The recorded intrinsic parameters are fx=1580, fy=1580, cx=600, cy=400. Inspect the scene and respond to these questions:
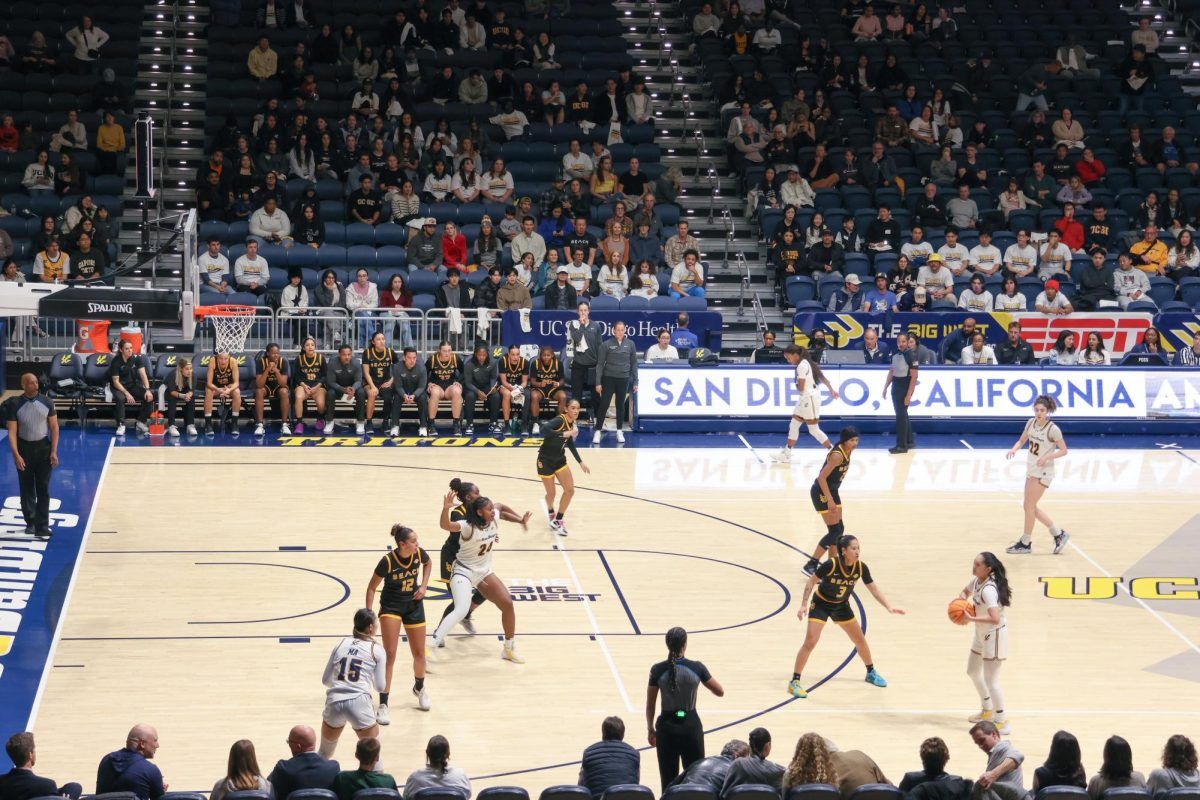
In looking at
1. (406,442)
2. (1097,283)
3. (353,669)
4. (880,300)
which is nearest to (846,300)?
(880,300)

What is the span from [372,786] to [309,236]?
62.2 ft

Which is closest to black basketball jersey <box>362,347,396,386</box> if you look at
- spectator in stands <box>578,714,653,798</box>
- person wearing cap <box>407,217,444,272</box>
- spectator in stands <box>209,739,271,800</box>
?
person wearing cap <box>407,217,444,272</box>

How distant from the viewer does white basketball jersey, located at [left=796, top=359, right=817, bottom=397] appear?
22.3 m

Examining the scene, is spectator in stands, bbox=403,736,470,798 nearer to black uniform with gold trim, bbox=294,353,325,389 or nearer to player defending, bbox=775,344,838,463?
player defending, bbox=775,344,838,463

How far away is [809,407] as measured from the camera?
22422 mm

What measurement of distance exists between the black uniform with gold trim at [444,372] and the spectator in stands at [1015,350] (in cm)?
903

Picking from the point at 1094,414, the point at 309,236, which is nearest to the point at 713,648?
the point at 1094,414

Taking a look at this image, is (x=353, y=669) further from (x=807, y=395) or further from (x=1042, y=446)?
(x=807, y=395)

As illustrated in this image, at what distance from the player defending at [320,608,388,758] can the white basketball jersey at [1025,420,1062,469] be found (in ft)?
30.0

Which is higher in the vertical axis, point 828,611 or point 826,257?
point 826,257

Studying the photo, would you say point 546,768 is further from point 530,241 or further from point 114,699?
point 530,241

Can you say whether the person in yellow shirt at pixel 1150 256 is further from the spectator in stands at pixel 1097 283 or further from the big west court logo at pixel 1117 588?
the big west court logo at pixel 1117 588

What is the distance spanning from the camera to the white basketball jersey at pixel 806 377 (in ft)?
73.3

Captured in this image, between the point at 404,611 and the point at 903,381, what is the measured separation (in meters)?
12.3
